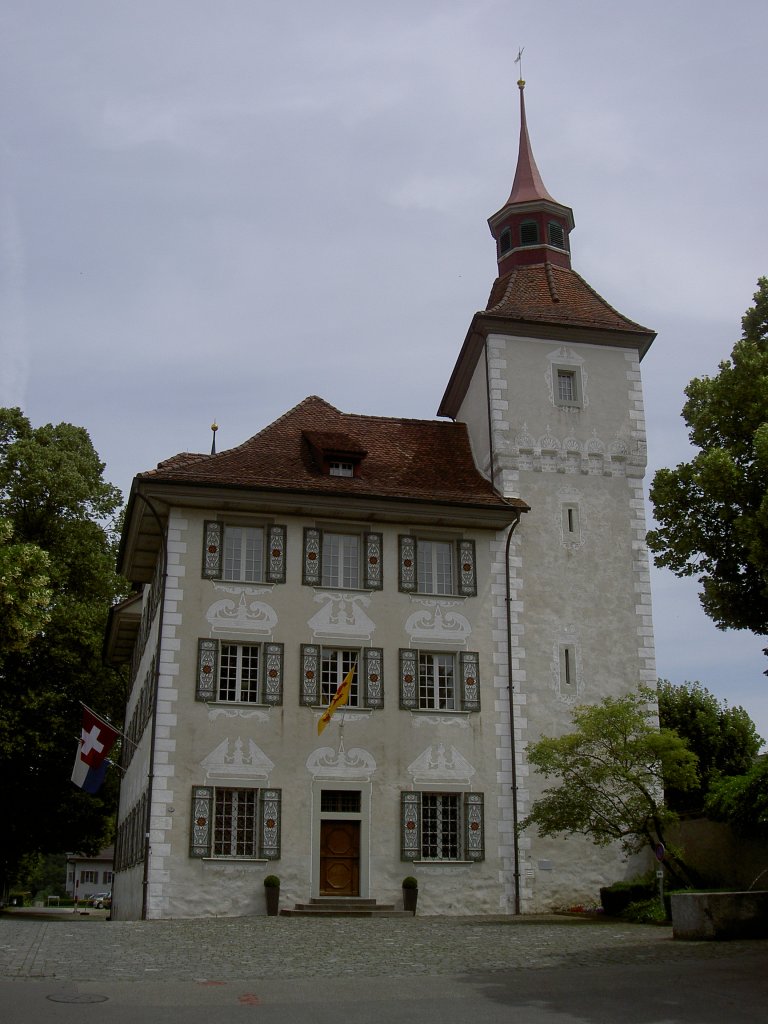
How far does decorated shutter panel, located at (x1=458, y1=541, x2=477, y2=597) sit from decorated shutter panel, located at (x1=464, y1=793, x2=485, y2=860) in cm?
452

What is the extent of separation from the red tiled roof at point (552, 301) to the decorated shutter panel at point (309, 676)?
993 centimetres

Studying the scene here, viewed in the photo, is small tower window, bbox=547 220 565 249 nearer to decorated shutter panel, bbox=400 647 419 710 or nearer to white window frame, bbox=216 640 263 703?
decorated shutter panel, bbox=400 647 419 710

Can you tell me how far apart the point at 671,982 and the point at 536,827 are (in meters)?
12.8

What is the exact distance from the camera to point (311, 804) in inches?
919

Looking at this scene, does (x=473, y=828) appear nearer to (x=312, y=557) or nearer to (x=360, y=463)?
(x=312, y=557)

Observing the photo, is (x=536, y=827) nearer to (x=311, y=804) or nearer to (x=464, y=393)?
(x=311, y=804)

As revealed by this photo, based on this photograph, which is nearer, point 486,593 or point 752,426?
point 752,426

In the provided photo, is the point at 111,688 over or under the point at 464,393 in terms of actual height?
under

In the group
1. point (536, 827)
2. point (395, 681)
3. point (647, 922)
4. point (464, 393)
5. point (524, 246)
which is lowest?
point (647, 922)

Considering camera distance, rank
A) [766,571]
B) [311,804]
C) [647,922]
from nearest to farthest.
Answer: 1. [766,571]
2. [647,922]
3. [311,804]

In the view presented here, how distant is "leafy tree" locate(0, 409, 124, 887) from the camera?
33219 millimetres

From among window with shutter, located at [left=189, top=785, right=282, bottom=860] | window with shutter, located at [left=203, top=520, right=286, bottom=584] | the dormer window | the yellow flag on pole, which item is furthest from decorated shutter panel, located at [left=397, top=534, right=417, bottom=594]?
window with shutter, located at [left=189, top=785, right=282, bottom=860]

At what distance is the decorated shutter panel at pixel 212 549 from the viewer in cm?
2439

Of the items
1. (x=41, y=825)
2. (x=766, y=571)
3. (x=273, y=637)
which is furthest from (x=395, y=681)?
(x=41, y=825)
